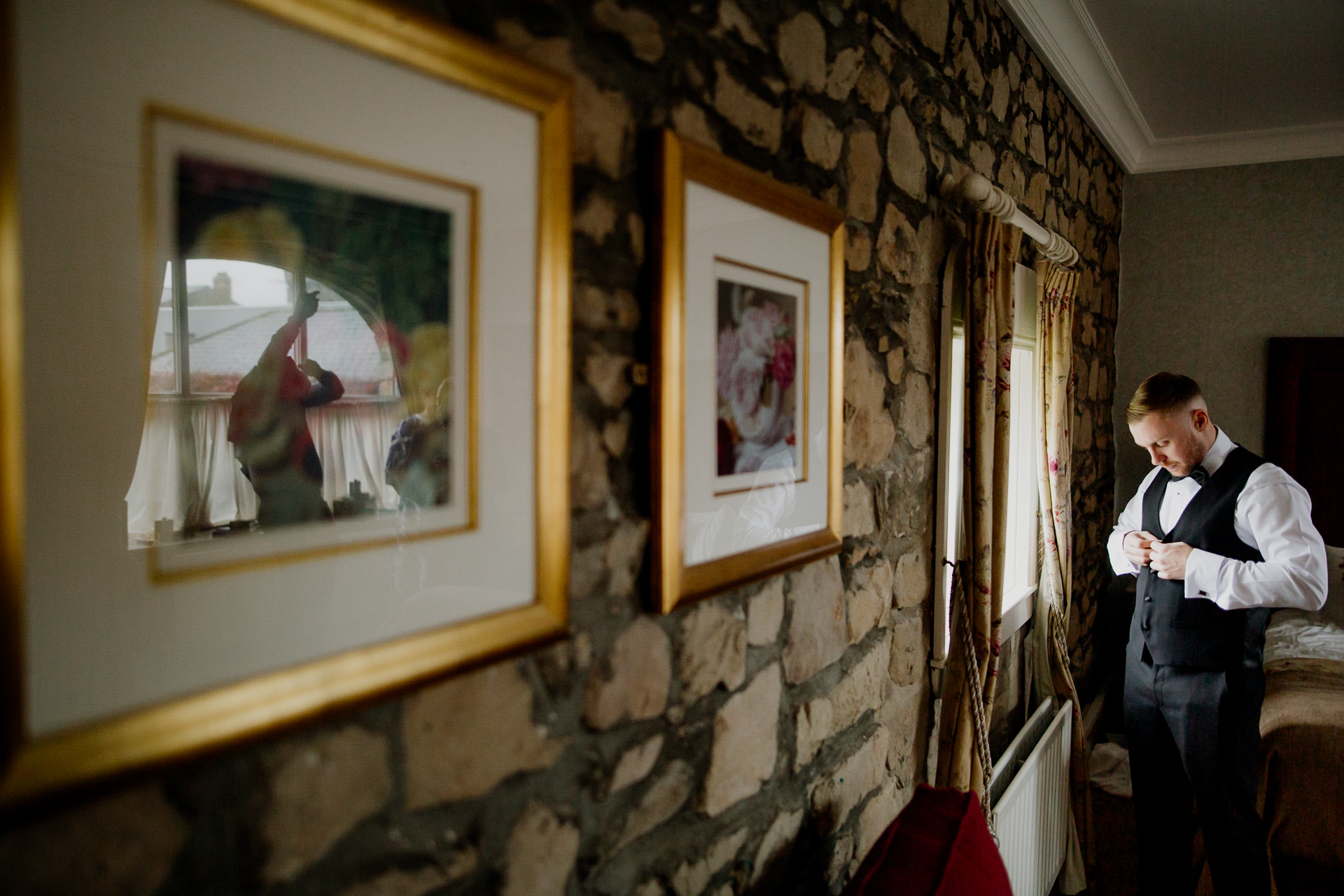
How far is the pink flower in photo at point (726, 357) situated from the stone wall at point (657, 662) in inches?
6.4

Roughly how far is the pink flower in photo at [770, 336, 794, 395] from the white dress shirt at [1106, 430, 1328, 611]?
1.80 meters

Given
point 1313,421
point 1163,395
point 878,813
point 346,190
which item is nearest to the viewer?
point 346,190

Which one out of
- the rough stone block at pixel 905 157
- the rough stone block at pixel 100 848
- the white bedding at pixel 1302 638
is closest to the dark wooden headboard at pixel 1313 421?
the white bedding at pixel 1302 638

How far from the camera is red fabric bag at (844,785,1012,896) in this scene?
1219 millimetres

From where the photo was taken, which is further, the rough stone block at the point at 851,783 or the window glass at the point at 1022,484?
the window glass at the point at 1022,484

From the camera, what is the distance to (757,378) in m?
1.22

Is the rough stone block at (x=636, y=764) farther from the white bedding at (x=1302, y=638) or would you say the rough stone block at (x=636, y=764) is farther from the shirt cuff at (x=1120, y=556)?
the white bedding at (x=1302, y=638)

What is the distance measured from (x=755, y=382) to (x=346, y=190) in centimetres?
70

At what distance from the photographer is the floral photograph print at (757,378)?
114cm

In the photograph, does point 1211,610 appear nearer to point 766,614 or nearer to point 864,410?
point 864,410

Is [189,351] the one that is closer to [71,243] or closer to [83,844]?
[71,243]

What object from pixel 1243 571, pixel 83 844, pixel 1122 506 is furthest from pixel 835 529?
pixel 1122 506

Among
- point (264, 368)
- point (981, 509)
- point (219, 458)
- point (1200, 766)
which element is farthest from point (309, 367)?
point (1200, 766)

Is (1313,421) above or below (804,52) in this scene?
below
